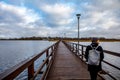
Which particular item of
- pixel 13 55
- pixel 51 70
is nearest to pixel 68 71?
pixel 51 70

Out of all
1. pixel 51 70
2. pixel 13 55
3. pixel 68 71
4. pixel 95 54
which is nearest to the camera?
pixel 95 54

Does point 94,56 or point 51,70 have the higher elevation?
point 94,56

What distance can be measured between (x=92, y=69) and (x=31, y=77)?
194 cm

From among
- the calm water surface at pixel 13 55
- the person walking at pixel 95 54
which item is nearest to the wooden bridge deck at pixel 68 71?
the person walking at pixel 95 54

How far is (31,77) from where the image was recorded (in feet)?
9.83

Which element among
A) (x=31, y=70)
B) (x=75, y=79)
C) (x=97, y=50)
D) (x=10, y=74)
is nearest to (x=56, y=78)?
(x=75, y=79)

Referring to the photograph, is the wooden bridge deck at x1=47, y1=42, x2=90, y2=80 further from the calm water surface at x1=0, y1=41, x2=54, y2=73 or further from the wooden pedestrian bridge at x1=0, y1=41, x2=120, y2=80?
the calm water surface at x1=0, y1=41, x2=54, y2=73

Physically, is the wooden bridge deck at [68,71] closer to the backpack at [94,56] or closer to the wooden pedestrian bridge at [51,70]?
the wooden pedestrian bridge at [51,70]

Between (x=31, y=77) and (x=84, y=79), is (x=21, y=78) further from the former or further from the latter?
(x=31, y=77)

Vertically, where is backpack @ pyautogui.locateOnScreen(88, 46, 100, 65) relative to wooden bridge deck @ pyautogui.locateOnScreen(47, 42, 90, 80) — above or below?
above

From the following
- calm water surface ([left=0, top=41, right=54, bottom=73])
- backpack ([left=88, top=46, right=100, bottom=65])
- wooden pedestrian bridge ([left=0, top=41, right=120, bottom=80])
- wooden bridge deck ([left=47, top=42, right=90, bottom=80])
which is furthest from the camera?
calm water surface ([left=0, top=41, right=54, bottom=73])

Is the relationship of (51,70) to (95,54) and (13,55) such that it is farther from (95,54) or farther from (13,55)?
(13,55)

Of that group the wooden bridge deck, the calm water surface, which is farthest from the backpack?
the calm water surface

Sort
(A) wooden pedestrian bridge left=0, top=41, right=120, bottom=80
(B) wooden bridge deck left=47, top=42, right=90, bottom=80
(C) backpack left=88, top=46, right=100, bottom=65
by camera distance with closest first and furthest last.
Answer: (A) wooden pedestrian bridge left=0, top=41, right=120, bottom=80
(C) backpack left=88, top=46, right=100, bottom=65
(B) wooden bridge deck left=47, top=42, right=90, bottom=80
